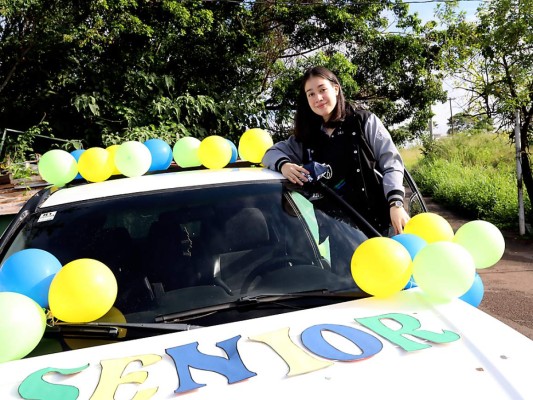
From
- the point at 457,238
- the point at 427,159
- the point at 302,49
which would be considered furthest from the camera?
the point at 427,159

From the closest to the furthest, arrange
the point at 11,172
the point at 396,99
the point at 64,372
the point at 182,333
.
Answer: the point at 64,372
the point at 182,333
the point at 11,172
the point at 396,99

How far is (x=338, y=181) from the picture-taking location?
2.93m

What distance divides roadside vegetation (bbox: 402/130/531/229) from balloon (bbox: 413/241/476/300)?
25.1 feet

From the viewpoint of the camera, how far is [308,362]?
1474 millimetres

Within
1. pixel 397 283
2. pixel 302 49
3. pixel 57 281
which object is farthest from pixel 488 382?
pixel 302 49

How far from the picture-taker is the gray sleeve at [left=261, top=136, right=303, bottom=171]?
2.92m

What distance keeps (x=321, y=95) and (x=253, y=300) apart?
1.43m

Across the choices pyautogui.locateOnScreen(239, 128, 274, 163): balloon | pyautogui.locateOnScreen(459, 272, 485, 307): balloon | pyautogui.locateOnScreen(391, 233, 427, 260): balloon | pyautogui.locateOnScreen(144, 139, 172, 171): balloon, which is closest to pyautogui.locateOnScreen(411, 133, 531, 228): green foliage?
pyautogui.locateOnScreen(239, 128, 274, 163): balloon

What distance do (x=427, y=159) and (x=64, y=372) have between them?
19425mm

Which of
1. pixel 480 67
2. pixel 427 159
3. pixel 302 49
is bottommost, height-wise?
pixel 427 159

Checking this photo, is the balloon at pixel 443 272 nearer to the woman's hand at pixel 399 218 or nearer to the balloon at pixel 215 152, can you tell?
the woman's hand at pixel 399 218

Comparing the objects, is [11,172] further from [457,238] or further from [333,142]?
[457,238]

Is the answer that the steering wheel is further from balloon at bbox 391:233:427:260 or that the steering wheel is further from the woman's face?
the woman's face

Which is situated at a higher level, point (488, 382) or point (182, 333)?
point (182, 333)
